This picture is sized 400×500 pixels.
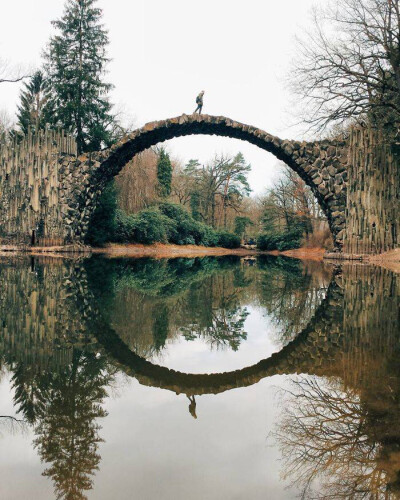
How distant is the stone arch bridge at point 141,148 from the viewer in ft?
54.0

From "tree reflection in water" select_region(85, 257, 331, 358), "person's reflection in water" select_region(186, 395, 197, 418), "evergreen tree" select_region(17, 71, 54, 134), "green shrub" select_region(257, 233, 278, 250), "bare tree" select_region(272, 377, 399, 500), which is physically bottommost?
"bare tree" select_region(272, 377, 399, 500)

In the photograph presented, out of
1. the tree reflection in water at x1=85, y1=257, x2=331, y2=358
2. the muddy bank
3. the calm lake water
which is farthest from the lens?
the muddy bank

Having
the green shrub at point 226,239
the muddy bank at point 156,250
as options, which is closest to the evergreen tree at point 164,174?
the green shrub at point 226,239

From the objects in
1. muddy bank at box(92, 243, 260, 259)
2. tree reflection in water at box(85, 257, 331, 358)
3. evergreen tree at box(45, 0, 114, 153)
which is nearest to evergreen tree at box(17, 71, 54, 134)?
evergreen tree at box(45, 0, 114, 153)

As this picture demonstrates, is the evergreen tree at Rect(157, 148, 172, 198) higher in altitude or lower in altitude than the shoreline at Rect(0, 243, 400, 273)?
higher

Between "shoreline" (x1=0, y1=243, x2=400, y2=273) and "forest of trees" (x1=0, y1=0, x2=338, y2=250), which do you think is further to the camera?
"forest of trees" (x1=0, y1=0, x2=338, y2=250)

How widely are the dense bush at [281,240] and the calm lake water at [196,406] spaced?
27.4m

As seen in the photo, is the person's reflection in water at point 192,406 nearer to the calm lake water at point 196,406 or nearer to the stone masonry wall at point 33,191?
the calm lake water at point 196,406

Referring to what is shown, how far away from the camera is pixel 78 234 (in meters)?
20.0

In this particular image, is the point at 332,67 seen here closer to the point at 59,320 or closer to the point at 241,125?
the point at 241,125

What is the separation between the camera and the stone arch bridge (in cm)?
1647

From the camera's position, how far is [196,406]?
2.17 m

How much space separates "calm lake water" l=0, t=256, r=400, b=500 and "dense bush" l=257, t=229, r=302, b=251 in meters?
27.4

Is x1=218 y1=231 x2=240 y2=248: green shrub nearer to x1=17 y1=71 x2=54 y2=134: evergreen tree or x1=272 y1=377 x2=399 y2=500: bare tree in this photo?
x1=17 y1=71 x2=54 y2=134: evergreen tree
